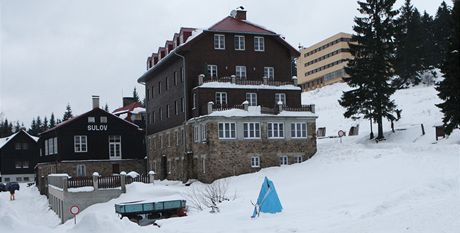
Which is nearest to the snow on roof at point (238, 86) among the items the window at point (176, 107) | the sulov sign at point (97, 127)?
the window at point (176, 107)

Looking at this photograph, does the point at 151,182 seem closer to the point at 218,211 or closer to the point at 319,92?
the point at 218,211

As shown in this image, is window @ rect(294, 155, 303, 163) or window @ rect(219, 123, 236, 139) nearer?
window @ rect(219, 123, 236, 139)

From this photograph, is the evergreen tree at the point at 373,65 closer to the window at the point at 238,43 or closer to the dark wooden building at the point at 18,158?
the window at the point at 238,43

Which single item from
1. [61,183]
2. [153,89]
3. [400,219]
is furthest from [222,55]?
[400,219]

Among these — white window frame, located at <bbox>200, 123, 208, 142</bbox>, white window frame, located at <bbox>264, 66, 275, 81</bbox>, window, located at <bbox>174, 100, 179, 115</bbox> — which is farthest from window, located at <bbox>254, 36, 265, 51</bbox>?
white window frame, located at <bbox>200, 123, 208, 142</bbox>

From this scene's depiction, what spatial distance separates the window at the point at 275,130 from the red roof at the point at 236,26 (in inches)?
374

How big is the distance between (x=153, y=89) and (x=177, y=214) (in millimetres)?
29080

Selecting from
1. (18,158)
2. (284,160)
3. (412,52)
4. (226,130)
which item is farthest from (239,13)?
(18,158)

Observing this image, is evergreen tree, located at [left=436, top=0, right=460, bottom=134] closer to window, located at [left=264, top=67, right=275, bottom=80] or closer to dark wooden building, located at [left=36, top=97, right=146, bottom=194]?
window, located at [left=264, top=67, right=275, bottom=80]

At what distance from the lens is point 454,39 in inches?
1558

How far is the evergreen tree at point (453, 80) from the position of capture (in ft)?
127

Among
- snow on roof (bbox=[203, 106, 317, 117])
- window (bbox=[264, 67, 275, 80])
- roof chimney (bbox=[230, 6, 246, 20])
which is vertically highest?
roof chimney (bbox=[230, 6, 246, 20])

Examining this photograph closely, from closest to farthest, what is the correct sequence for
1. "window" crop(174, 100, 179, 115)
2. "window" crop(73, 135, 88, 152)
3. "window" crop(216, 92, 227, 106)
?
"window" crop(216, 92, 227, 106) → "window" crop(174, 100, 179, 115) → "window" crop(73, 135, 88, 152)

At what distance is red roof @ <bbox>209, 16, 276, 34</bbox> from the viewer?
46.7 meters
